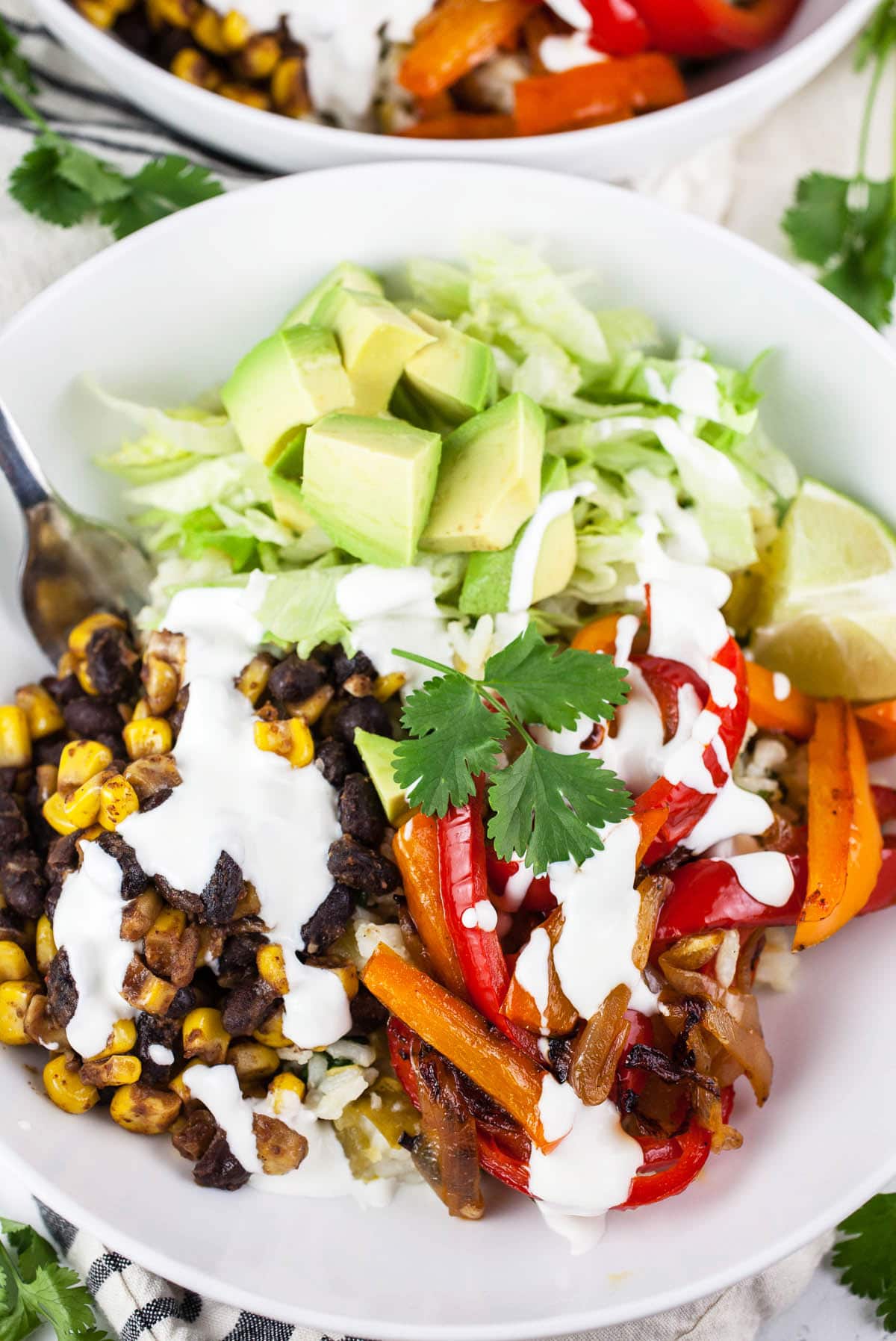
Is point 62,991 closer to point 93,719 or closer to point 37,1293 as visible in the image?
point 93,719

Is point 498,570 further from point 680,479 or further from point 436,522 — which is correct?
point 680,479

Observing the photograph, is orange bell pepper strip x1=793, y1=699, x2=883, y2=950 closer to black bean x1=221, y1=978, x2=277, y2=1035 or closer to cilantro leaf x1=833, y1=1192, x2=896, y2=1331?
cilantro leaf x1=833, y1=1192, x2=896, y2=1331

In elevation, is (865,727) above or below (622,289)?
below

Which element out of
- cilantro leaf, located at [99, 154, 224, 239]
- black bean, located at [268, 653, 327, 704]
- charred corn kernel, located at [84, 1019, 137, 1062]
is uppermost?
cilantro leaf, located at [99, 154, 224, 239]

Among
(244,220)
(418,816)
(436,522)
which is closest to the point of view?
(418,816)

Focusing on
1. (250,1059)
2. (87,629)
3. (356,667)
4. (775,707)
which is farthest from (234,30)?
(250,1059)

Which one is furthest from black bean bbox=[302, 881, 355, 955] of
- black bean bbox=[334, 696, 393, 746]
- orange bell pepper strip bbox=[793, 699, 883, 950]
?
orange bell pepper strip bbox=[793, 699, 883, 950]

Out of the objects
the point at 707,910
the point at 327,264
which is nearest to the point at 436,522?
the point at 327,264
